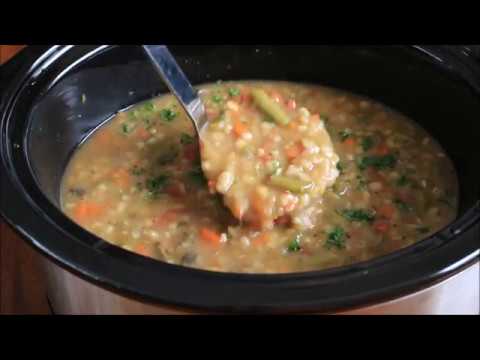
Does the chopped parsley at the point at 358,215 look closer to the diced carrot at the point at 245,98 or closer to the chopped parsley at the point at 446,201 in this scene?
the chopped parsley at the point at 446,201

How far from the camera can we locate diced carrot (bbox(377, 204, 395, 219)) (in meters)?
2.35

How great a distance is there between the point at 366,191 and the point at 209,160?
1.68 ft

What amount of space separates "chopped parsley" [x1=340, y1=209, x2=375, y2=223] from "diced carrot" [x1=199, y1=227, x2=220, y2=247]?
39cm

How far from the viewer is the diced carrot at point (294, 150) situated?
233 cm

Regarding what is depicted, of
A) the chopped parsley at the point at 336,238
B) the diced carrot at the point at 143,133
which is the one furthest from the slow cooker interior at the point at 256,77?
the chopped parsley at the point at 336,238

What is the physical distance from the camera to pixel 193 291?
1.65 meters

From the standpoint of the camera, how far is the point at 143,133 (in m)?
2.76

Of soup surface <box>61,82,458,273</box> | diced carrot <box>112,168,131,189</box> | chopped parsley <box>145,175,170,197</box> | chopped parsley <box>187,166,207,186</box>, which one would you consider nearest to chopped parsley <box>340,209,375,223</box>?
soup surface <box>61,82,458,273</box>

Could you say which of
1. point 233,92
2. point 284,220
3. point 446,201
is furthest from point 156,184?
point 446,201

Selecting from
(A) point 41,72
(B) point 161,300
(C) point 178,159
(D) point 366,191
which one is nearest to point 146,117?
(C) point 178,159

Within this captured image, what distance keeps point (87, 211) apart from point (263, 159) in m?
0.58

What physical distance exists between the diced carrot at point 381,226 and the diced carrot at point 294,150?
1.03 feet

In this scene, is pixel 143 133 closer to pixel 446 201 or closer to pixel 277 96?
pixel 277 96

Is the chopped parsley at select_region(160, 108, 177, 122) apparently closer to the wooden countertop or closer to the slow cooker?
the slow cooker
